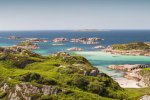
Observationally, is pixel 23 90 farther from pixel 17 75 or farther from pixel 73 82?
pixel 73 82

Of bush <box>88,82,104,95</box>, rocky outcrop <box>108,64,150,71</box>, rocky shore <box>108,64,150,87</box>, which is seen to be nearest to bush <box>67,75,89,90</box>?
bush <box>88,82,104,95</box>

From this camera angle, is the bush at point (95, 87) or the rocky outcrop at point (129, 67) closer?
the bush at point (95, 87)

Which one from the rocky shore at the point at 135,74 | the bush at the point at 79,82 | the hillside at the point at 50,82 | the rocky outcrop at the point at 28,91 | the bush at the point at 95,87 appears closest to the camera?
the rocky outcrop at the point at 28,91

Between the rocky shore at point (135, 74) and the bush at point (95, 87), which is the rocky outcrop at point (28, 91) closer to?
the bush at point (95, 87)

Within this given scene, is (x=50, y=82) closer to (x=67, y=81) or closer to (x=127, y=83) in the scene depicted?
(x=67, y=81)

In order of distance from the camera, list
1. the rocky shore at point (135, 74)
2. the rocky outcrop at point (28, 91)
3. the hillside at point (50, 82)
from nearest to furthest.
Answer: the rocky outcrop at point (28, 91)
the hillside at point (50, 82)
the rocky shore at point (135, 74)

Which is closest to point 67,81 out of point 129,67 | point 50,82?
point 50,82

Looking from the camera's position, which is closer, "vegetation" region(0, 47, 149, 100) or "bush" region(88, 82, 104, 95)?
"vegetation" region(0, 47, 149, 100)

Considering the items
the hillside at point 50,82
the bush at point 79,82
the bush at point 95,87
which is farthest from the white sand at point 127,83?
the bush at point 79,82

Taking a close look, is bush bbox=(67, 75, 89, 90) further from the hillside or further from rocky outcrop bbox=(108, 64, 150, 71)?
rocky outcrop bbox=(108, 64, 150, 71)

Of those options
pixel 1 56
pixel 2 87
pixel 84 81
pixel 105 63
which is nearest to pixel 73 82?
pixel 84 81
